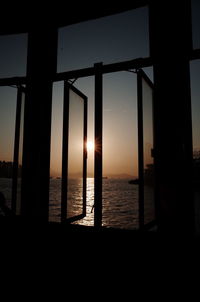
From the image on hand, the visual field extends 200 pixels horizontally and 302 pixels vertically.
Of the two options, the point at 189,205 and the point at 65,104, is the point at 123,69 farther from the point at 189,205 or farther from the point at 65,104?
the point at 189,205

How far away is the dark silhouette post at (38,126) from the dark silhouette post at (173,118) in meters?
1.64

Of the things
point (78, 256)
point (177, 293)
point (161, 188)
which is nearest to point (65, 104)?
point (161, 188)

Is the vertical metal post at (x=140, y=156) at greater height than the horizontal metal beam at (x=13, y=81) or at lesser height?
lesser

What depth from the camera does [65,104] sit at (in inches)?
124

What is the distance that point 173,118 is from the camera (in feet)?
7.87

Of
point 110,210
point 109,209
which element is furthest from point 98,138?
point 109,209

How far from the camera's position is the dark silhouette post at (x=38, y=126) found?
10.1 ft

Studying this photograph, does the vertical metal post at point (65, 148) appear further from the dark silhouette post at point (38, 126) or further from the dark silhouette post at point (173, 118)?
the dark silhouette post at point (173, 118)

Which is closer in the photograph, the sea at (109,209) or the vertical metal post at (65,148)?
the vertical metal post at (65,148)

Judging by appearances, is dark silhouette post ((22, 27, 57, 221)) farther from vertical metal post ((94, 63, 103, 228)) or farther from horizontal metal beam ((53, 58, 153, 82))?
vertical metal post ((94, 63, 103, 228))

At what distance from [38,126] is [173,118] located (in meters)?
1.93

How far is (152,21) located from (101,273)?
2.86 metres

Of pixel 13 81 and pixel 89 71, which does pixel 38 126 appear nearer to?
pixel 13 81

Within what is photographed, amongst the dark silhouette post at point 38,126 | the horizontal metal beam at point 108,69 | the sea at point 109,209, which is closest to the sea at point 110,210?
the sea at point 109,209
